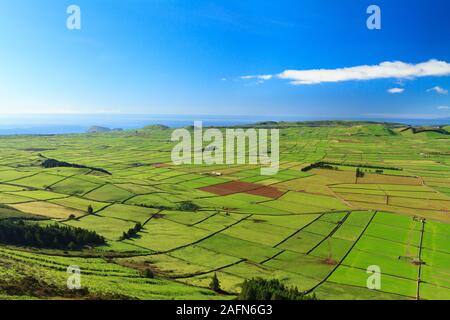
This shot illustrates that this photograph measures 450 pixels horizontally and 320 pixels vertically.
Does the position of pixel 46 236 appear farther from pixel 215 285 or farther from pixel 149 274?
pixel 215 285

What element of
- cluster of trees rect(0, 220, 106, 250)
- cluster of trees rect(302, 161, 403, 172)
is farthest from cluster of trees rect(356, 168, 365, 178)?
cluster of trees rect(0, 220, 106, 250)

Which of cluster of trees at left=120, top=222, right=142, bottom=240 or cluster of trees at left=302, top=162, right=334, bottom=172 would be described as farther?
cluster of trees at left=302, top=162, right=334, bottom=172

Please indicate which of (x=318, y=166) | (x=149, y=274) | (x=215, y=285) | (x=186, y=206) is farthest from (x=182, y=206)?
(x=318, y=166)

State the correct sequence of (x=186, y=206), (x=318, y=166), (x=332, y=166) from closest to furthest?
(x=186, y=206)
(x=332, y=166)
(x=318, y=166)

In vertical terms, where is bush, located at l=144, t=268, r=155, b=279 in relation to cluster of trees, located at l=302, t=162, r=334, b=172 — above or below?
below

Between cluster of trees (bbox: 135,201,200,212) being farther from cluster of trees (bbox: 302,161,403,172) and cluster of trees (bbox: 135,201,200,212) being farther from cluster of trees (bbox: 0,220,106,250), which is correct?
cluster of trees (bbox: 302,161,403,172)
